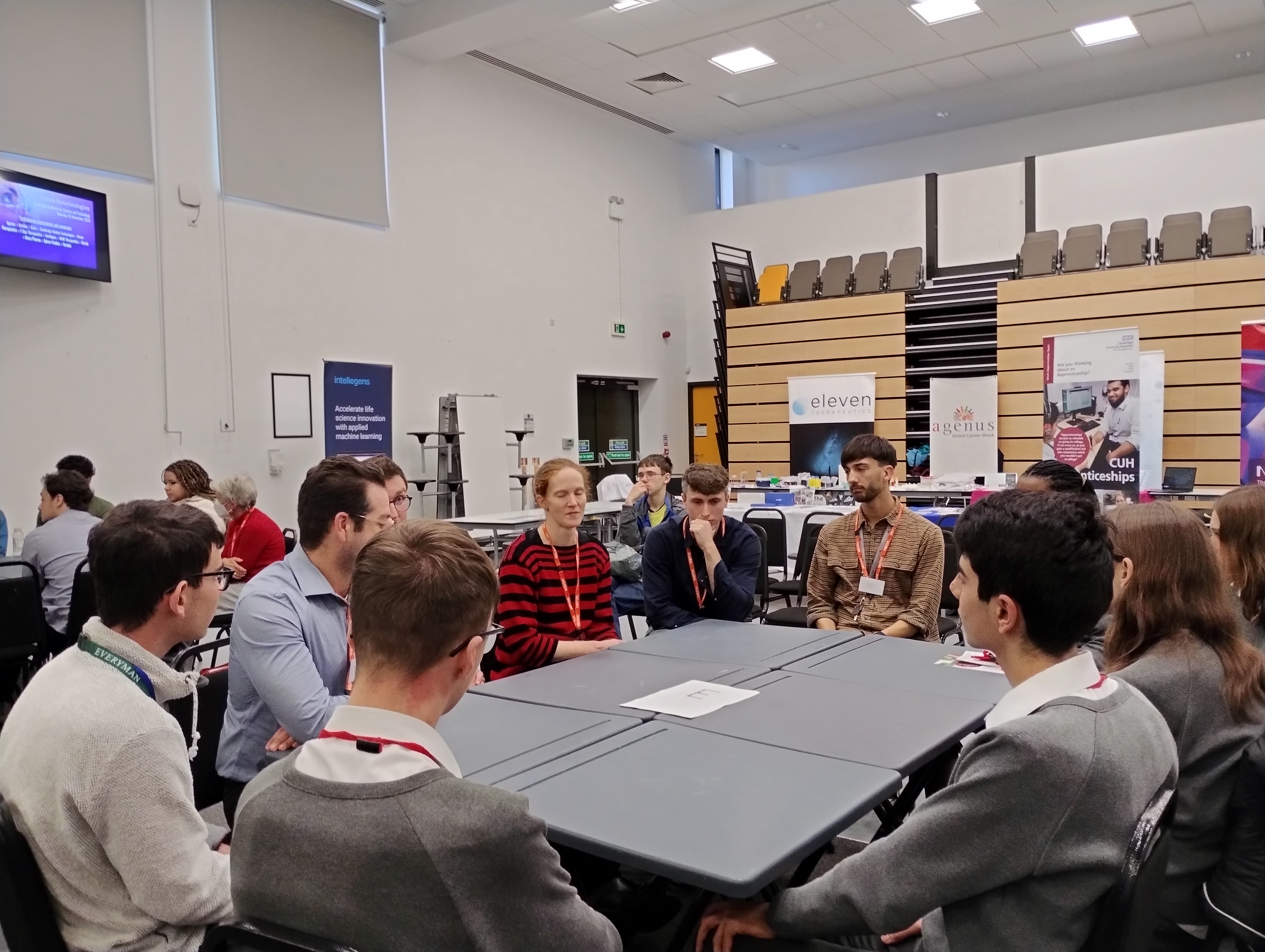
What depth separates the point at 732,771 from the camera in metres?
1.82

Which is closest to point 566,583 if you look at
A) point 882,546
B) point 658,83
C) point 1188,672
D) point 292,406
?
point 882,546

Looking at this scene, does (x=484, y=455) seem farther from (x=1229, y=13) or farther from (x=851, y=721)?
(x=1229, y=13)

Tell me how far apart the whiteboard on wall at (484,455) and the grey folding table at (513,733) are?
649cm

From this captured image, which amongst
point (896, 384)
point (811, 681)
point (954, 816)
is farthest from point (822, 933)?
point (896, 384)

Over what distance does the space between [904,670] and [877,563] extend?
3.68ft

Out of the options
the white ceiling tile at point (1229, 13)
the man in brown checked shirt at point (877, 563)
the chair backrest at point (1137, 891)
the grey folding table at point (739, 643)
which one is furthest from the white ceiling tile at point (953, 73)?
the chair backrest at point (1137, 891)

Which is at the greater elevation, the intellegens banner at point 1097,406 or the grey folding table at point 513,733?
the intellegens banner at point 1097,406

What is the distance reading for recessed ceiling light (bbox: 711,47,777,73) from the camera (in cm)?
923

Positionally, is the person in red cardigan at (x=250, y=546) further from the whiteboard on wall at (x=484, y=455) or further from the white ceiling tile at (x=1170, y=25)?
the white ceiling tile at (x=1170, y=25)

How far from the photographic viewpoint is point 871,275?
33.7ft

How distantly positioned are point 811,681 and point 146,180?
6.64 meters

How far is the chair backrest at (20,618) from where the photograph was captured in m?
3.94

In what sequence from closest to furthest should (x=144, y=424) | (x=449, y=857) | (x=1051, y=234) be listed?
(x=449, y=857) → (x=144, y=424) → (x=1051, y=234)

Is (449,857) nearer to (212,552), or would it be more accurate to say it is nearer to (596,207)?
(212,552)
